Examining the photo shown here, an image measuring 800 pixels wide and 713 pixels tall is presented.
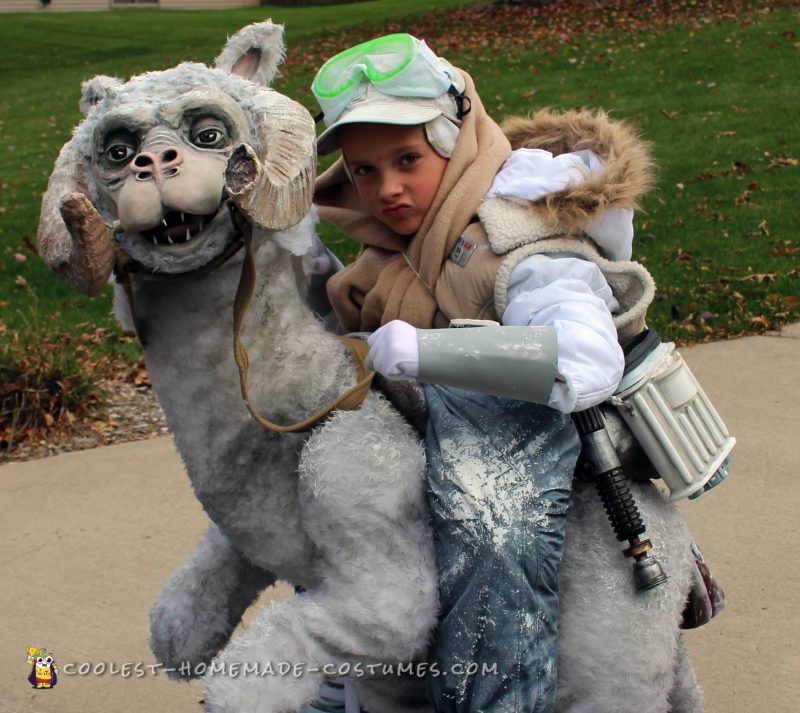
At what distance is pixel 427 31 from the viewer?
1775 centimetres

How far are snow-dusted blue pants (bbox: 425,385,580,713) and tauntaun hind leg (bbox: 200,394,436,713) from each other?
6 cm

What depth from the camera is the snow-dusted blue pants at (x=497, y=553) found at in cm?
227

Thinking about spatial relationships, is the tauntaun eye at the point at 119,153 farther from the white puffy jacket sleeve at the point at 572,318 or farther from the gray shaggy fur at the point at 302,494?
the white puffy jacket sleeve at the point at 572,318

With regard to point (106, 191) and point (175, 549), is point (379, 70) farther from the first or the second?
point (175, 549)

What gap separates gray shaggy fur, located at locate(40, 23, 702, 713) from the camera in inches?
87.2

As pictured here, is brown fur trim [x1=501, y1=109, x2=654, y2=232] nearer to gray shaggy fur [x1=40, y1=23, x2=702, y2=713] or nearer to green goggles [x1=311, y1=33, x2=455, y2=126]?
green goggles [x1=311, y1=33, x2=455, y2=126]

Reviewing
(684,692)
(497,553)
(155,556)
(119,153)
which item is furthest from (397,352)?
(155,556)

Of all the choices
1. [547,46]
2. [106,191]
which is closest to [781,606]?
[106,191]

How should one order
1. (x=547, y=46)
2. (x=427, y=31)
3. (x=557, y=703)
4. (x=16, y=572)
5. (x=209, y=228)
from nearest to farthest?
(x=209, y=228) < (x=557, y=703) < (x=16, y=572) < (x=547, y=46) < (x=427, y=31)

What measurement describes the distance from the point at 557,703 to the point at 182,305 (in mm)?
1168

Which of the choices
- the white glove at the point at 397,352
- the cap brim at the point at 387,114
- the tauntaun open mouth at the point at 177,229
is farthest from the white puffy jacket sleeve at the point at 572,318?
the tauntaun open mouth at the point at 177,229

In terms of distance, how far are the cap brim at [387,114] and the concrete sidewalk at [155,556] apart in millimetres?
2081

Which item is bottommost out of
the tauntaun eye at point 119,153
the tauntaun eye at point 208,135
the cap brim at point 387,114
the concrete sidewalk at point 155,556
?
the concrete sidewalk at point 155,556

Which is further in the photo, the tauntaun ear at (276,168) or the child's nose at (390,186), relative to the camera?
the child's nose at (390,186)
